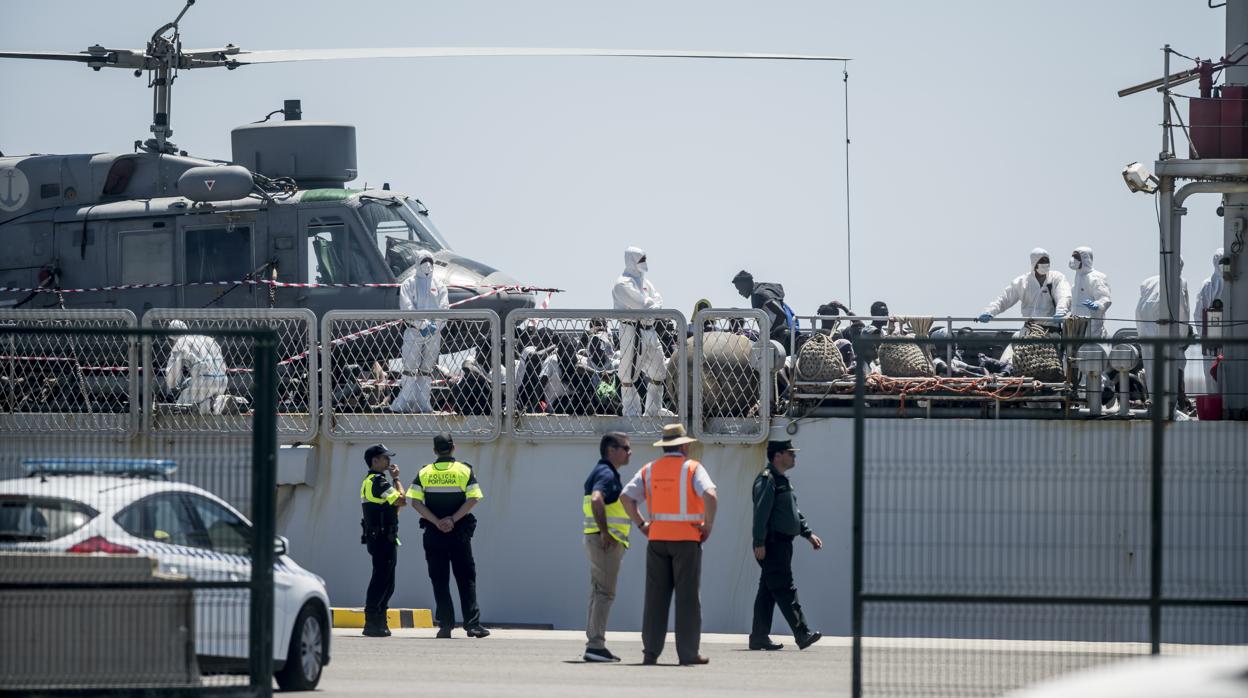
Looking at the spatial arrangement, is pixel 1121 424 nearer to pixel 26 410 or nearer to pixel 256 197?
pixel 256 197

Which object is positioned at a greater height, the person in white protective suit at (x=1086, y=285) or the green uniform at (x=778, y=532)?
the person in white protective suit at (x=1086, y=285)

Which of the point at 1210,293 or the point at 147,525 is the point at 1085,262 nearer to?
the point at 1210,293

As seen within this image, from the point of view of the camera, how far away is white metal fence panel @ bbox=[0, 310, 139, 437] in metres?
16.7

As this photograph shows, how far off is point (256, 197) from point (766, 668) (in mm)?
9169

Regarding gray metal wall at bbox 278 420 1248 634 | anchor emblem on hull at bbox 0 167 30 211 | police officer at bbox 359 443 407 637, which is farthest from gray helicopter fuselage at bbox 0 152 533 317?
police officer at bbox 359 443 407 637

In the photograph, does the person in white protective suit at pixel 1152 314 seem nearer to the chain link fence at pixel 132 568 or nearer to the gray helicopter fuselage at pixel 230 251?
the gray helicopter fuselage at pixel 230 251

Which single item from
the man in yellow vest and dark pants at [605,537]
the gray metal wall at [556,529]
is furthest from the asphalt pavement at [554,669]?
the gray metal wall at [556,529]

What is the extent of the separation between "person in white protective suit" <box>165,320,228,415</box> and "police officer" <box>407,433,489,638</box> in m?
3.10

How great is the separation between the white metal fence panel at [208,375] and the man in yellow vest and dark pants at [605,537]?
455 cm

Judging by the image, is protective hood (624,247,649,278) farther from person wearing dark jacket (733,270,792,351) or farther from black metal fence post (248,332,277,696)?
black metal fence post (248,332,277,696)

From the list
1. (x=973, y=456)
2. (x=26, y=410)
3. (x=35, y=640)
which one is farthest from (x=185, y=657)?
(x=26, y=410)

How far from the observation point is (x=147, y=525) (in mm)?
9133

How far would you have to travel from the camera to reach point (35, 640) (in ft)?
29.6

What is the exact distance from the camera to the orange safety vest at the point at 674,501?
12.5m
